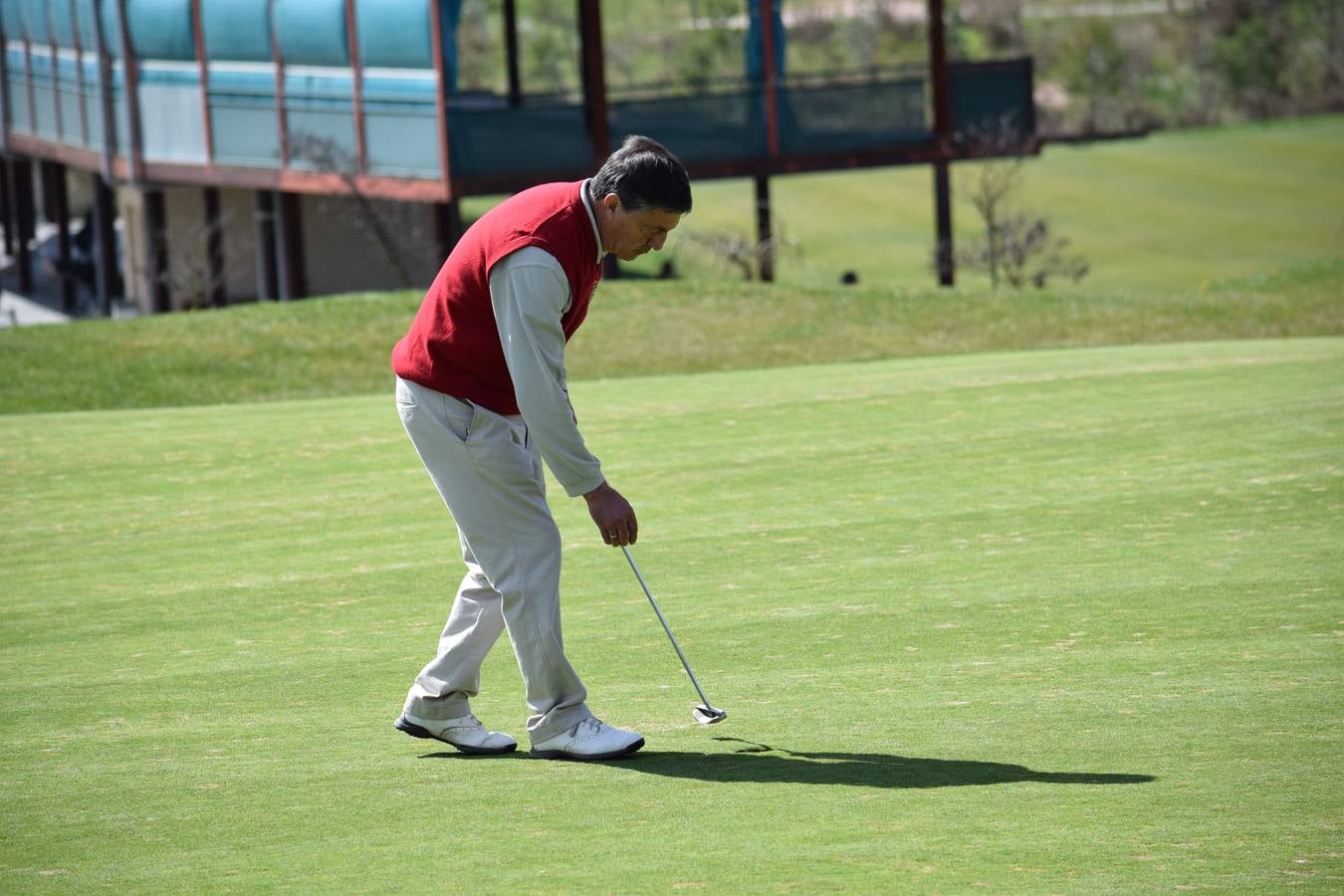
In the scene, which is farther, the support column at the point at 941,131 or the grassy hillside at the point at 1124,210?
the grassy hillside at the point at 1124,210

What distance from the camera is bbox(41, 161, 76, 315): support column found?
41281 mm

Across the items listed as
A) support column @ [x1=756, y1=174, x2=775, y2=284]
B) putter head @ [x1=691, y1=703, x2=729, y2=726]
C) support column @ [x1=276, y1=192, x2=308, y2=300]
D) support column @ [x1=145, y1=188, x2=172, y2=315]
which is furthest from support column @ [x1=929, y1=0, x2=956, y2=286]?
putter head @ [x1=691, y1=703, x2=729, y2=726]

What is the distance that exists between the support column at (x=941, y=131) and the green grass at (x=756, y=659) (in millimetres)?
16144

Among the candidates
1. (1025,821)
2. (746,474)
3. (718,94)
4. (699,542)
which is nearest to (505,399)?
(1025,821)

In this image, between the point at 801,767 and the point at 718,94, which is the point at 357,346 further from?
the point at 801,767

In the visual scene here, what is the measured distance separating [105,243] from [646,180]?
35.6 m

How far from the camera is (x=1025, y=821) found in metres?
4.82

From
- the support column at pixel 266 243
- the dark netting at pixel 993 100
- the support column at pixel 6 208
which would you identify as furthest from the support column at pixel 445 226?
the support column at pixel 6 208

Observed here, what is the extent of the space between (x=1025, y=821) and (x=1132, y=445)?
6666 millimetres

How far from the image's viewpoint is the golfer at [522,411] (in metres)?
5.57

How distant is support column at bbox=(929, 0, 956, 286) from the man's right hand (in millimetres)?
23803

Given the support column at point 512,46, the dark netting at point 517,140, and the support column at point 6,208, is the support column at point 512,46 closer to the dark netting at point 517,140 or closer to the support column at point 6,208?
the dark netting at point 517,140

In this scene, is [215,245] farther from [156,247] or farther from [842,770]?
[842,770]

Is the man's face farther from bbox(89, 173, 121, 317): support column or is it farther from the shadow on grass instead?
bbox(89, 173, 121, 317): support column
